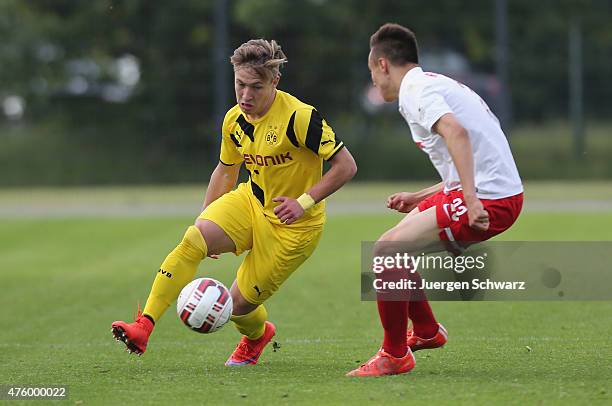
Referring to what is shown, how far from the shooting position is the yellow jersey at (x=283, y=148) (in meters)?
7.22

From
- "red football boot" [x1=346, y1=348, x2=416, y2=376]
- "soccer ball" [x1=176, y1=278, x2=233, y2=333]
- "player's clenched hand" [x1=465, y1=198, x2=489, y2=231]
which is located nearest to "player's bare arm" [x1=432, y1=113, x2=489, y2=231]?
"player's clenched hand" [x1=465, y1=198, x2=489, y2=231]

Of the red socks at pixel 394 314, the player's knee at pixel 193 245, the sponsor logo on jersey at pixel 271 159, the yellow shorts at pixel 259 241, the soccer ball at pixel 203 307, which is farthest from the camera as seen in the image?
the yellow shorts at pixel 259 241

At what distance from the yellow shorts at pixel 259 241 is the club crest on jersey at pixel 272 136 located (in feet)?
1.44

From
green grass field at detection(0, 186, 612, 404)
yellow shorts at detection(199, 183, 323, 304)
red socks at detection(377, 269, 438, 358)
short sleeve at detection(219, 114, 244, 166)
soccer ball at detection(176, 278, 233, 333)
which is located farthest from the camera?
short sleeve at detection(219, 114, 244, 166)

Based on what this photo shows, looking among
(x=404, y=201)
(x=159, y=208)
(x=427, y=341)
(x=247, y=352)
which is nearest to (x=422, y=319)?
(x=427, y=341)

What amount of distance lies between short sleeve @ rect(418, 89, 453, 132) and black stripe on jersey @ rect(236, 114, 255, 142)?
130 centimetres

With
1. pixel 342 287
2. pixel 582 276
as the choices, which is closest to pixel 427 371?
pixel 582 276

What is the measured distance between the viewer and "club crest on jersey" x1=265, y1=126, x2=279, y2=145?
728cm

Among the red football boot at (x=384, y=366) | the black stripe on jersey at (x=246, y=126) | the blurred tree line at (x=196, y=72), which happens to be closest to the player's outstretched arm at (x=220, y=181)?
the black stripe on jersey at (x=246, y=126)

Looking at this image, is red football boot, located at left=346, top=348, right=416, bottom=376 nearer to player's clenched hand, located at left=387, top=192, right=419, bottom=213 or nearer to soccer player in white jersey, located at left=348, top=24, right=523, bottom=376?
soccer player in white jersey, located at left=348, top=24, right=523, bottom=376

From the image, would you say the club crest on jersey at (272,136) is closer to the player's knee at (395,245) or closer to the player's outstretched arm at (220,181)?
the player's outstretched arm at (220,181)

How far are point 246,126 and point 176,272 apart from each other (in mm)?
1027

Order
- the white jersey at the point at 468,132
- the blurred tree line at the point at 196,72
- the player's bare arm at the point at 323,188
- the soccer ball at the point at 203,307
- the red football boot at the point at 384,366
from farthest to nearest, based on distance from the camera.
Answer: the blurred tree line at the point at 196,72, the player's bare arm at the point at 323,188, the soccer ball at the point at 203,307, the red football boot at the point at 384,366, the white jersey at the point at 468,132

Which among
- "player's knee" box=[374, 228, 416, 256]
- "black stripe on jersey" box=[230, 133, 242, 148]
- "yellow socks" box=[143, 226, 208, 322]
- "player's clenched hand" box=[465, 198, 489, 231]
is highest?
"black stripe on jersey" box=[230, 133, 242, 148]
